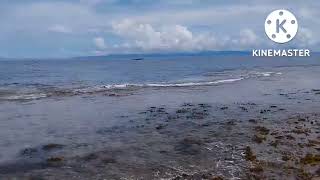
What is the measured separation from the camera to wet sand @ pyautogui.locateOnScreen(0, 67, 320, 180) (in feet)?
56.9

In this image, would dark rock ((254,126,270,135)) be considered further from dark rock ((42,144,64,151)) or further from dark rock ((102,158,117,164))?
dark rock ((42,144,64,151))

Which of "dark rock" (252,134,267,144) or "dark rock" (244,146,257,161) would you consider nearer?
"dark rock" (244,146,257,161)

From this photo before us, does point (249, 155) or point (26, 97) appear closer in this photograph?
point (249, 155)

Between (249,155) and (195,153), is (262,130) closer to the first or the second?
(249,155)

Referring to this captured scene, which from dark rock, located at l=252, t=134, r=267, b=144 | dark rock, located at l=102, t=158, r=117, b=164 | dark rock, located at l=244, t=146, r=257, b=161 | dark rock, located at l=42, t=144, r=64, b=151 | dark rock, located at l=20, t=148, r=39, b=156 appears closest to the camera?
dark rock, located at l=102, t=158, r=117, b=164

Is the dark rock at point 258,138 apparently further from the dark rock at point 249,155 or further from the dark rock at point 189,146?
the dark rock at point 189,146

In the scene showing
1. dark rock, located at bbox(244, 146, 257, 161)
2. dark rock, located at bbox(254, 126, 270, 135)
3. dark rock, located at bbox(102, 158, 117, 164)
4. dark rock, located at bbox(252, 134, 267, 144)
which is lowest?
dark rock, located at bbox(254, 126, 270, 135)

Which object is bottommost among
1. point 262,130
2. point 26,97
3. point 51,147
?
point 26,97

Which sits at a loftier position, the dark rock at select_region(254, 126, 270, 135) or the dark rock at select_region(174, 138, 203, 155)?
the dark rock at select_region(174, 138, 203, 155)

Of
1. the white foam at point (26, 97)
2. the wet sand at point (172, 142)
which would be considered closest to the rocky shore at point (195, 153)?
the wet sand at point (172, 142)

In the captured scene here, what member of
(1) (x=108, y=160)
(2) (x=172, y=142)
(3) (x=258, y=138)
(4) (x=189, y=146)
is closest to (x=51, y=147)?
(1) (x=108, y=160)

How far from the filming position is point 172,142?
22.3 meters

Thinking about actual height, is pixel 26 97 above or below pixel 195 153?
below

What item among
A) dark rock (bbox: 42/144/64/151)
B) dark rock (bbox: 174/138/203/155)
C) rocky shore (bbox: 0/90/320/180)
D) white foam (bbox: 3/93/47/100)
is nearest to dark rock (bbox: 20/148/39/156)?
rocky shore (bbox: 0/90/320/180)
